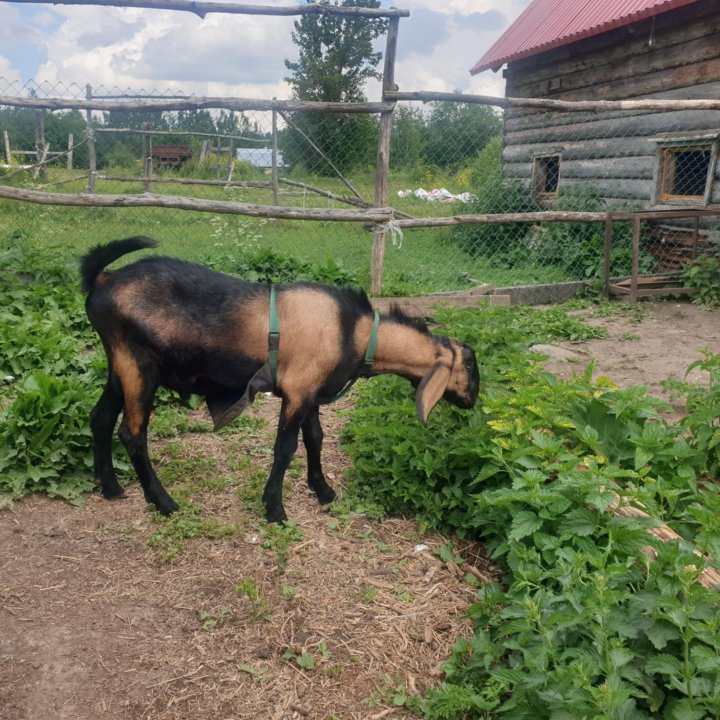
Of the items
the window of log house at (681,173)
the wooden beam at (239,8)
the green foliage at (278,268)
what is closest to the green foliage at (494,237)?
the window of log house at (681,173)

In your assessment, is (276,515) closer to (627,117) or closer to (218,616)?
(218,616)

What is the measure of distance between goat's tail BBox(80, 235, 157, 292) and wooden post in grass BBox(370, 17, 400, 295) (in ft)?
15.9

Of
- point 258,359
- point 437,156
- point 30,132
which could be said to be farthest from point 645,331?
point 30,132

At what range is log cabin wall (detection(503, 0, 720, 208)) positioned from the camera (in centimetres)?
997

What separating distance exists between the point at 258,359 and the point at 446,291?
575 centimetres

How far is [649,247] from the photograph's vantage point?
36.3 feet

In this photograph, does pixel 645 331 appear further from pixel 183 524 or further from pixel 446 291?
pixel 183 524

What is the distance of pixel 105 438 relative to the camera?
4086 millimetres

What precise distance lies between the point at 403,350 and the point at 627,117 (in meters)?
9.42

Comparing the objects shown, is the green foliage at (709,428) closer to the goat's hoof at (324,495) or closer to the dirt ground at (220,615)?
the dirt ground at (220,615)

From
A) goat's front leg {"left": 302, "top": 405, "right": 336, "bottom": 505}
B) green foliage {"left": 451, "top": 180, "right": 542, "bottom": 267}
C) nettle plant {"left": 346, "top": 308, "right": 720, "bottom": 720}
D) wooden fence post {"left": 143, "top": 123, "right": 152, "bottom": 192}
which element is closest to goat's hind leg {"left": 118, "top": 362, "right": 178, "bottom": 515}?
goat's front leg {"left": 302, "top": 405, "right": 336, "bottom": 505}

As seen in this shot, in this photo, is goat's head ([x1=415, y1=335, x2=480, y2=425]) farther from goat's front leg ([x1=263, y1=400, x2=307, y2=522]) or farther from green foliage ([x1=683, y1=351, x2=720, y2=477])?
green foliage ([x1=683, y1=351, x2=720, y2=477])

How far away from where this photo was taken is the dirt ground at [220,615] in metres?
2.68

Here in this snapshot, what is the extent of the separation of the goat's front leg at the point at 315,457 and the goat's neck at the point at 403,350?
21.3 inches
